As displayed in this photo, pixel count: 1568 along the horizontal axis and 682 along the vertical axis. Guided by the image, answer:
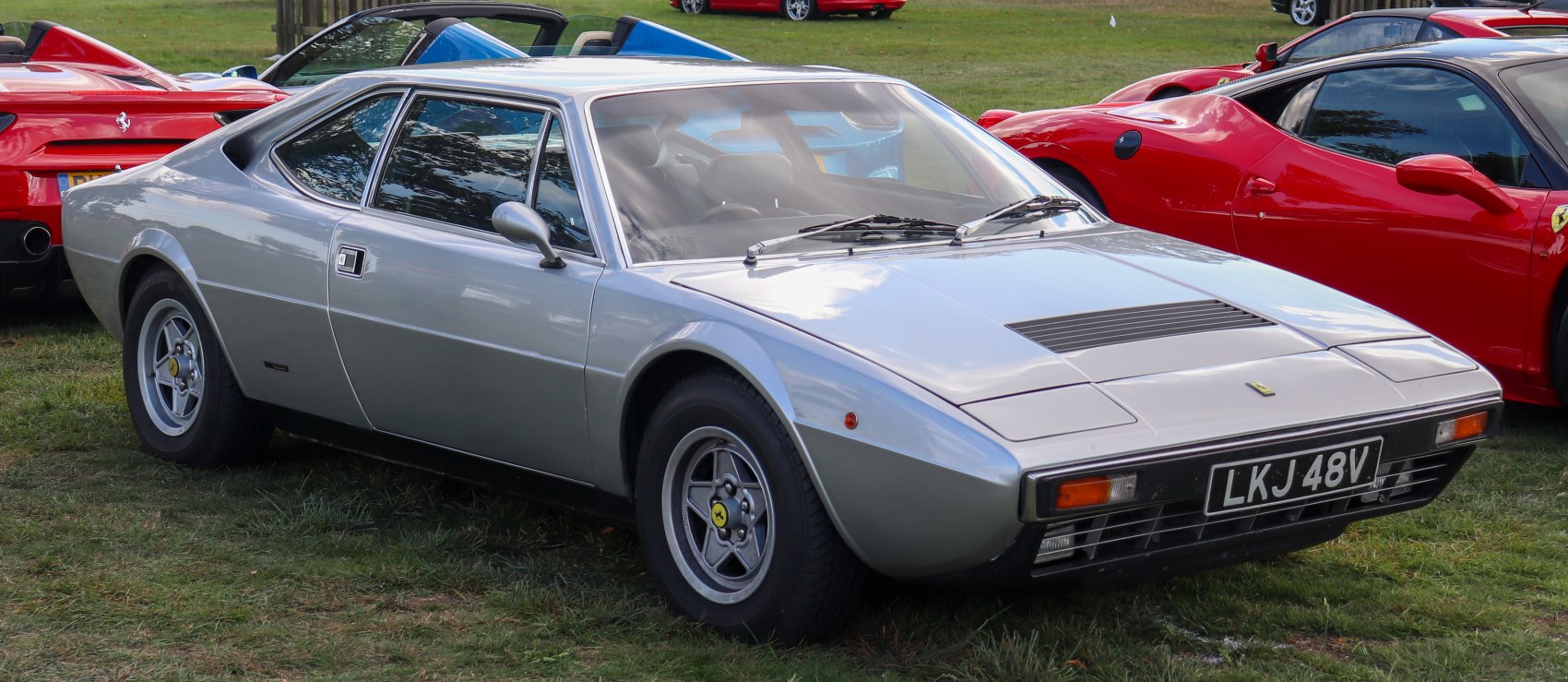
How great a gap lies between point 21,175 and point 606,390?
4.00m

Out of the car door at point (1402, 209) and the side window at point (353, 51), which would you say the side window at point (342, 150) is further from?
the side window at point (353, 51)

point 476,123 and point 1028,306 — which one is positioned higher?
point 476,123

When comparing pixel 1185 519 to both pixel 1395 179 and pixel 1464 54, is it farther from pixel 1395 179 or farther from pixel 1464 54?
pixel 1464 54

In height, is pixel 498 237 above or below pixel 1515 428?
above

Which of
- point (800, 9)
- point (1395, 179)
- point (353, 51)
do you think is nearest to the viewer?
point (1395, 179)

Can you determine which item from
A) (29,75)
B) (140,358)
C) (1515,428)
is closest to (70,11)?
(29,75)

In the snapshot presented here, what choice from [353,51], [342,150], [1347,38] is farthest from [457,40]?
[1347,38]

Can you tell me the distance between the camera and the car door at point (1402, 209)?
534cm

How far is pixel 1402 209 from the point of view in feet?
18.4

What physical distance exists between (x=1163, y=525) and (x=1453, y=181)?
2.46m

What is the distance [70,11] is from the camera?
2923 cm

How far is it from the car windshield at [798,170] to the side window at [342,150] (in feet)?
2.78

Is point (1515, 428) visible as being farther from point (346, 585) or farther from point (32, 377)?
point (32, 377)

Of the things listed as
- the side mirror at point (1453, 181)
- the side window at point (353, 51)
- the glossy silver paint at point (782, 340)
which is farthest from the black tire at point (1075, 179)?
the side window at point (353, 51)
